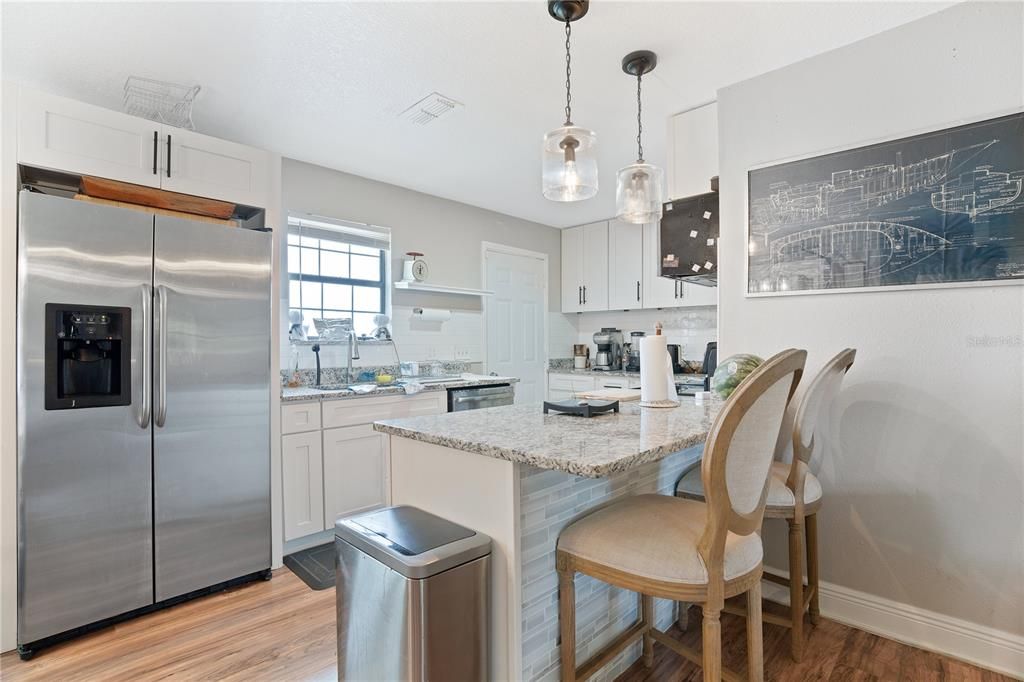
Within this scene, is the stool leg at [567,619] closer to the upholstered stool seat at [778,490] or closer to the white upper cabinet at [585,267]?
the upholstered stool seat at [778,490]

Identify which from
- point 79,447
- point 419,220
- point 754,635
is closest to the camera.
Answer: point 754,635

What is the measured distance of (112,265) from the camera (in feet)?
6.82

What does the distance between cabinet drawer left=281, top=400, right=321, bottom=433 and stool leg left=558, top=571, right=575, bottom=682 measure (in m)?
1.96

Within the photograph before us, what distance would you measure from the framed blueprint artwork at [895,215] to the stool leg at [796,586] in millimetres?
1034

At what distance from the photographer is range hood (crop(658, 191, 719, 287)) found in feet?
8.35

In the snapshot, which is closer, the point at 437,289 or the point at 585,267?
the point at 437,289

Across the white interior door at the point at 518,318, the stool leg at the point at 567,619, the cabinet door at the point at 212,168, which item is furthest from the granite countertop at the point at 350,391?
the stool leg at the point at 567,619

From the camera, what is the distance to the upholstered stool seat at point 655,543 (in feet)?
3.80

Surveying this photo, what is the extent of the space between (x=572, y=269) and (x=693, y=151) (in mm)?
2779

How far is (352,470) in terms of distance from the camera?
3.04 m

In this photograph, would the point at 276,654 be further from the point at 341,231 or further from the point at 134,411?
the point at 341,231

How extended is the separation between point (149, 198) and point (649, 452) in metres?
2.54

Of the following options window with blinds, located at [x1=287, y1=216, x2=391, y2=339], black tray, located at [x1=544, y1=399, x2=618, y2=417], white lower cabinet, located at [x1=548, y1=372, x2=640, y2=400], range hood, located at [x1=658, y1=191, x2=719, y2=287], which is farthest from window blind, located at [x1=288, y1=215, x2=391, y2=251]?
black tray, located at [x1=544, y1=399, x2=618, y2=417]

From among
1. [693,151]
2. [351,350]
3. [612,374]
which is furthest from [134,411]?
[612,374]
